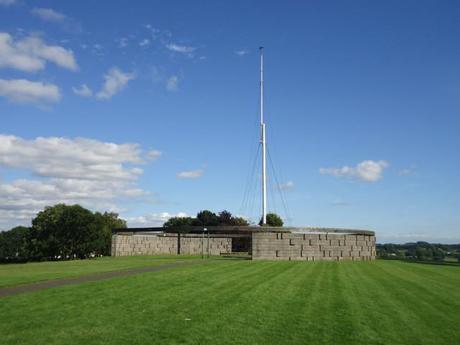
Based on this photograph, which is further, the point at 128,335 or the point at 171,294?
the point at 171,294

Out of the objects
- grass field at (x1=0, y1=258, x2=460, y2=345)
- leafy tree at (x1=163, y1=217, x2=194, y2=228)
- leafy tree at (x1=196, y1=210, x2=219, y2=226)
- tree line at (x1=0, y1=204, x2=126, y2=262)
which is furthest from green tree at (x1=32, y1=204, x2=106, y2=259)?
grass field at (x1=0, y1=258, x2=460, y2=345)

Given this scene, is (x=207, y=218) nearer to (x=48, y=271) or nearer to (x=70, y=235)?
(x=70, y=235)

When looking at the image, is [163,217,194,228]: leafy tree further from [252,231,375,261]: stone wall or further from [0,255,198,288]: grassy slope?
[0,255,198,288]: grassy slope

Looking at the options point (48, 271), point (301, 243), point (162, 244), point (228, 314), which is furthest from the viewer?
point (162, 244)

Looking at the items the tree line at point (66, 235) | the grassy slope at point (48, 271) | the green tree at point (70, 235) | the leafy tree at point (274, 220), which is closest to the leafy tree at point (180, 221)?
the leafy tree at point (274, 220)

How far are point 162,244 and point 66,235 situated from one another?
49.6 feet

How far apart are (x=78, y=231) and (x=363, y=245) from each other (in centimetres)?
4206

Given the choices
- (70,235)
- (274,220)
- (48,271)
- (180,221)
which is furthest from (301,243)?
(180,221)

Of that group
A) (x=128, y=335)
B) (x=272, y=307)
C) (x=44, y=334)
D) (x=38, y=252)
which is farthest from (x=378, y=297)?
(x=38, y=252)

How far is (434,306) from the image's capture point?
1600cm

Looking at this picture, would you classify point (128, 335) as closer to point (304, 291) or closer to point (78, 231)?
point (304, 291)

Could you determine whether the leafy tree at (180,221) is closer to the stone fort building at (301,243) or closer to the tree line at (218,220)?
the tree line at (218,220)

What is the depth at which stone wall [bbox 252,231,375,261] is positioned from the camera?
47719mm

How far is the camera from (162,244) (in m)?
70.2
